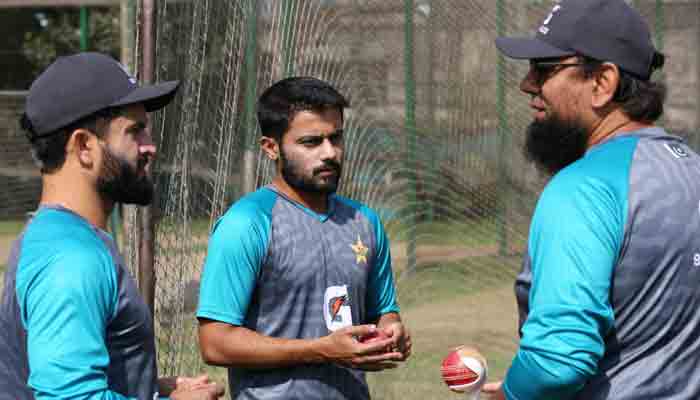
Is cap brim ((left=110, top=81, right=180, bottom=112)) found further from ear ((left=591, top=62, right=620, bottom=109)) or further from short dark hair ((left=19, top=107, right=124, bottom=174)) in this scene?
ear ((left=591, top=62, right=620, bottom=109))

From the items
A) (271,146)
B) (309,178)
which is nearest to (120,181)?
(309,178)

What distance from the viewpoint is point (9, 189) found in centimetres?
1305

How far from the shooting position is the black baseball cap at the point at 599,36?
9.84ft

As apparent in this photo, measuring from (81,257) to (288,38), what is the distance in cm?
335

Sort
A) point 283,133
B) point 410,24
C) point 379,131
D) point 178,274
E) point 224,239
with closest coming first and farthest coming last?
1. point 224,239
2. point 283,133
3. point 178,274
4. point 379,131
5. point 410,24

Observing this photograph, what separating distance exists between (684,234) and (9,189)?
447 inches

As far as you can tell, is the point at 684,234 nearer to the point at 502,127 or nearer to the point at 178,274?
the point at 178,274

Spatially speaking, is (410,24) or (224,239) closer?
(224,239)

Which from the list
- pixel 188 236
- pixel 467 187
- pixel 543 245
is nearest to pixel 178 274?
pixel 188 236

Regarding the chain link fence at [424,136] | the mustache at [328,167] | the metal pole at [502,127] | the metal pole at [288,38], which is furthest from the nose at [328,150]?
the metal pole at [502,127]

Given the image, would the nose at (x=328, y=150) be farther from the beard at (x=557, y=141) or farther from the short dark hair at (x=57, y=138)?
the short dark hair at (x=57, y=138)

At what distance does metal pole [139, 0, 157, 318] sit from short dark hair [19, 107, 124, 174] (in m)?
1.55

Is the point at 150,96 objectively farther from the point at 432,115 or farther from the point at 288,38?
the point at 432,115

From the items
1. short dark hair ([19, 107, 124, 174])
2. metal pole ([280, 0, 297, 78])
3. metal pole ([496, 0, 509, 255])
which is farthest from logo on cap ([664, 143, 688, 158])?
metal pole ([496, 0, 509, 255])
